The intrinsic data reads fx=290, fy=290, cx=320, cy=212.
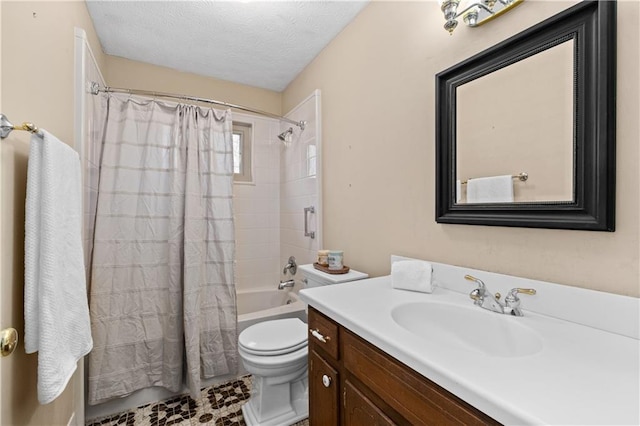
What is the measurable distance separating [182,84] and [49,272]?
2159 millimetres

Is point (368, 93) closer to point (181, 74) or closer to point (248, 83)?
point (248, 83)

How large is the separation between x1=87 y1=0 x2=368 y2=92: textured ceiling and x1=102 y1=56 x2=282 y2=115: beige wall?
0.23 feet

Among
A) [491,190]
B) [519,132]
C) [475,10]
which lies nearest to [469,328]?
[491,190]

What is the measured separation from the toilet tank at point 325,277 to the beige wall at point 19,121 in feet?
4.17

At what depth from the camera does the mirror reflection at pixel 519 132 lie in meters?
0.91

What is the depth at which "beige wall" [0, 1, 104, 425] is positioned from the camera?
35.3 inches

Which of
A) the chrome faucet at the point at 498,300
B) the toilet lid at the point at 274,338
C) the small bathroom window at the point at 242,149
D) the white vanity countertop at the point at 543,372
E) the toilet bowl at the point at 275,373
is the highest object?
the small bathroom window at the point at 242,149

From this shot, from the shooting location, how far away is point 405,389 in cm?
75

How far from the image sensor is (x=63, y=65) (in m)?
1.37

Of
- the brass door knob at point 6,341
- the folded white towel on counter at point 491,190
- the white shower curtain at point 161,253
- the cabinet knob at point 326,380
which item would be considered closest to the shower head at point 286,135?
the white shower curtain at point 161,253

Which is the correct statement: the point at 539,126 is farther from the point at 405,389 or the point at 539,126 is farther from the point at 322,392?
the point at 322,392

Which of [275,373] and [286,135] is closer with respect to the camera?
[275,373]

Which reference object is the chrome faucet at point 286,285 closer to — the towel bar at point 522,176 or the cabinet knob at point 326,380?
the cabinet knob at point 326,380

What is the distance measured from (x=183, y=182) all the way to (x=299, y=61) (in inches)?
53.7
